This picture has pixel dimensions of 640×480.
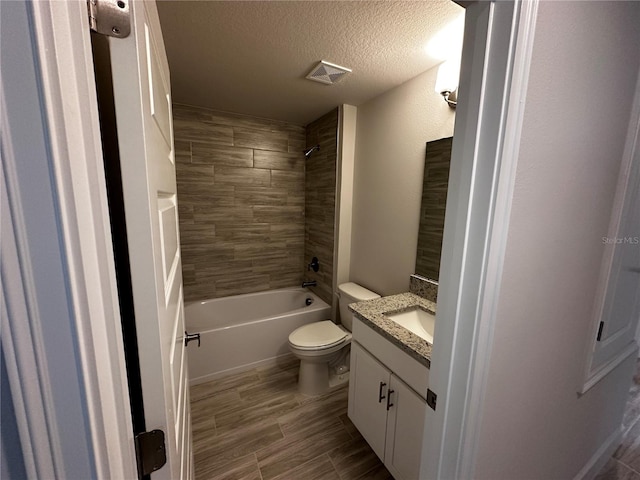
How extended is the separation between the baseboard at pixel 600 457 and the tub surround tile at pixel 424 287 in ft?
3.48

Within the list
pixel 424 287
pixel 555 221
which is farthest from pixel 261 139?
pixel 555 221

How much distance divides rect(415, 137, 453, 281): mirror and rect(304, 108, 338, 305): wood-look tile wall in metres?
0.95

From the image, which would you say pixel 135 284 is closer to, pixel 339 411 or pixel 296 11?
pixel 296 11

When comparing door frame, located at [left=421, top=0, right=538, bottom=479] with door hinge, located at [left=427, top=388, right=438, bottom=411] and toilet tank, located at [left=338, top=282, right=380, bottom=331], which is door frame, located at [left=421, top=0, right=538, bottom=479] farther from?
toilet tank, located at [left=338, top=282, right=380, bottom=331]

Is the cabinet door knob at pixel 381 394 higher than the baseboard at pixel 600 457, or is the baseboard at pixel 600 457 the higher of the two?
the cabinet door knob at pixel 381 394

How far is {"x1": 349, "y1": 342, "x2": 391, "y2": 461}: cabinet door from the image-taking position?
1.34 m

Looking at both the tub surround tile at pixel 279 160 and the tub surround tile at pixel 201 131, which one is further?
the tub surround tile at pixel 279 160

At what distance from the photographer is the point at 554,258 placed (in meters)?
0.80

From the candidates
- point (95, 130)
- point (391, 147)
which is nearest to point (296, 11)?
point (391, 147)

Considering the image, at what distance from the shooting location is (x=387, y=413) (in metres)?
1.31

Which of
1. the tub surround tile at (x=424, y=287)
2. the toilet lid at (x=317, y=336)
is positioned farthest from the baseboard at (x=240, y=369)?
the tub surround tile at (x=424, y=287)

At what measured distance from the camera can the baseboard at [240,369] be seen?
6.97 ft

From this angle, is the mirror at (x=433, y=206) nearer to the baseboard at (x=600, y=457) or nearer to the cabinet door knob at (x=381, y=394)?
the cabinet door knob at (x=381, y=394)

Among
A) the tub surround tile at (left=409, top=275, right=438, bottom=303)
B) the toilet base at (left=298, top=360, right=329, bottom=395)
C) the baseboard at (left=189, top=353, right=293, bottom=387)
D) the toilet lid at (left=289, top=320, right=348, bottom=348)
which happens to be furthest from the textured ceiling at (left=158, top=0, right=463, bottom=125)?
the baseboard at (left=189, top=353, right=293, bottom=387)
